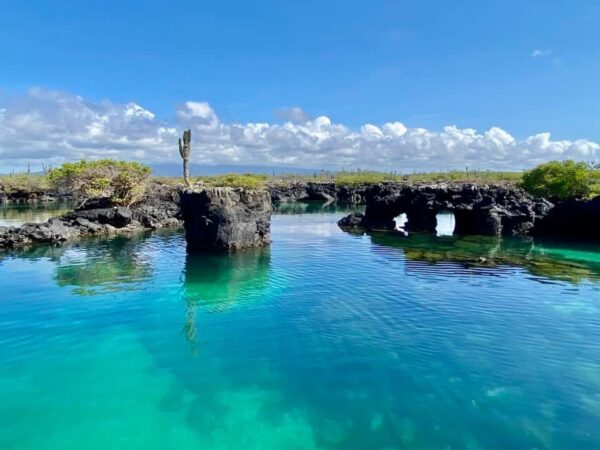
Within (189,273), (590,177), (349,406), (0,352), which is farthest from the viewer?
(590,177)

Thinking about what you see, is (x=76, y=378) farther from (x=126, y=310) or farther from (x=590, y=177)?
(x=590, y=177)

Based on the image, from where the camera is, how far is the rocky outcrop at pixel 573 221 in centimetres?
4338

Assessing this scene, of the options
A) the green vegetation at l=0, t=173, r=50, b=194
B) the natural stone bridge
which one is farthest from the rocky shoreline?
the green vegetation at l=0, t=173, r=50, b=194

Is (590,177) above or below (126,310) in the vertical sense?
A: above

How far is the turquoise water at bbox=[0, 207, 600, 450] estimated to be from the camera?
11156 mm

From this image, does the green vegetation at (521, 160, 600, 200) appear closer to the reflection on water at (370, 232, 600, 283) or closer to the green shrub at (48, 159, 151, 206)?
the reflection on water at (370, 232, 600, 283)

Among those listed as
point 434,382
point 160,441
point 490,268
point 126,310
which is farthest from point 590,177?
point 160,441

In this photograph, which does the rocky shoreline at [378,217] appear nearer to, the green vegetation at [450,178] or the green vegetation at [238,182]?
the green vegetation at [238,182]

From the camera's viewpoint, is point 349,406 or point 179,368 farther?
point 179,368

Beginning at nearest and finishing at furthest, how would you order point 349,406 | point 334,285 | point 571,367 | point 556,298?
point 349,406 → point 571,367 → point 556,298 → point 334,285

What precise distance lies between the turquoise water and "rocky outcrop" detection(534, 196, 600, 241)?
18.8 meters

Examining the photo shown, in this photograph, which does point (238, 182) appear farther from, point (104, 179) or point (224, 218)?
point (224, 218)

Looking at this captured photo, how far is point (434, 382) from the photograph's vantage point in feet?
44.3

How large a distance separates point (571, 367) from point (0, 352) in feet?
62.1
